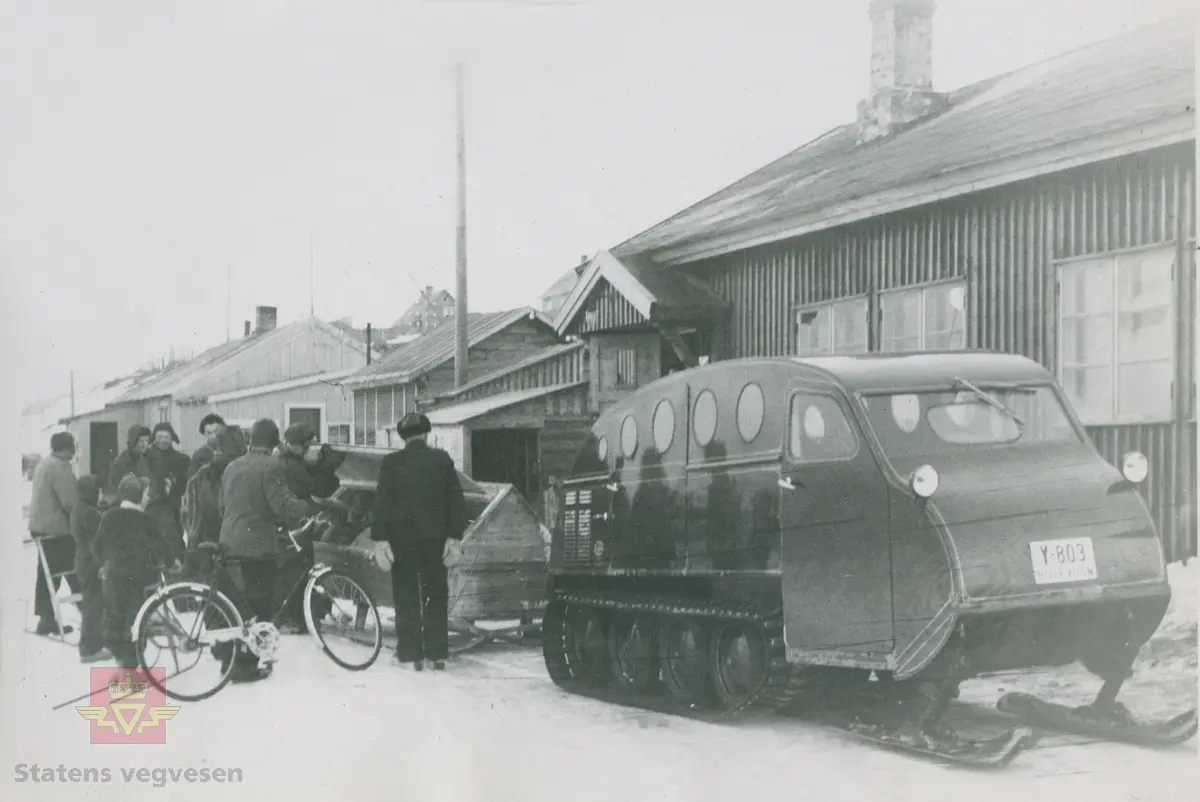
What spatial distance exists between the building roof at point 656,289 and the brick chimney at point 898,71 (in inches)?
70.7

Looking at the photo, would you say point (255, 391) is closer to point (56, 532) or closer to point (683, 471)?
point (56, 532)

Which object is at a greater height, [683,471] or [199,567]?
[683,471]

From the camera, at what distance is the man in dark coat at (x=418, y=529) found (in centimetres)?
839

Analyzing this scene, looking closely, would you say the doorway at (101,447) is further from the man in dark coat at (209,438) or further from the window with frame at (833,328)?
the window with frame at (833,328)

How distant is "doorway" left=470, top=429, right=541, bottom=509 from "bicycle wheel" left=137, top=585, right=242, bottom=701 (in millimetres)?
2351

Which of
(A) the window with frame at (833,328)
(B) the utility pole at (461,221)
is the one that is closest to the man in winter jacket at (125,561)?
(B) the utility pole at (461,221)

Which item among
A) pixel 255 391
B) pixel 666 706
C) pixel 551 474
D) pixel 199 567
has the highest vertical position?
pixel 255 391

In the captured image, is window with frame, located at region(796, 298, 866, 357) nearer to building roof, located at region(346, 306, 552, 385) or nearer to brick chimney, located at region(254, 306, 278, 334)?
building roof, located at region(346, 306, 552, 385)

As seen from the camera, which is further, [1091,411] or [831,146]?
[831,146]

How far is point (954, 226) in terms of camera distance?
8031 mm

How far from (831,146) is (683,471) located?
3.32 meters

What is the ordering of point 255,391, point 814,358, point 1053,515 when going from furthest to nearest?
point 255,391 < point 814,358 < point 1053,515

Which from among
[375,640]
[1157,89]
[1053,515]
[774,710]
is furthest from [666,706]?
[1157,89]

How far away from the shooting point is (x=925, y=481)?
577cm
